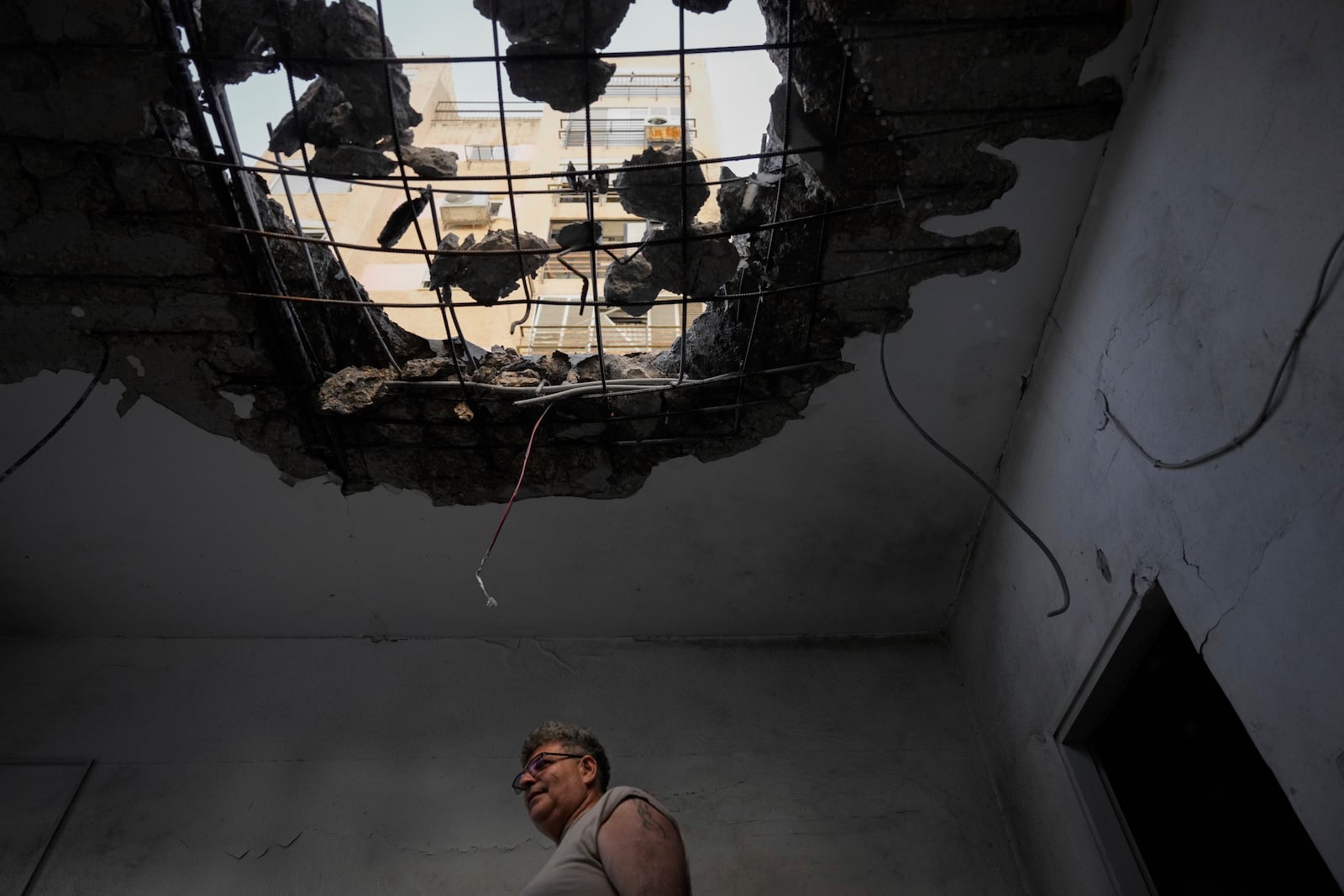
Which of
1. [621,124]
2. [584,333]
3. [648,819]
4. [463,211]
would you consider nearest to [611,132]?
[621,124]

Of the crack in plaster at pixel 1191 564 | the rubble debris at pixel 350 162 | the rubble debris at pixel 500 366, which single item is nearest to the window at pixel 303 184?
→ the rubble debris at pixel 350 162

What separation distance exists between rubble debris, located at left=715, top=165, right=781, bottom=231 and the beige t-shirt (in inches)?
44.4

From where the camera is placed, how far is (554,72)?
1505 millimetres

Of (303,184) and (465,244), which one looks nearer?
(465,244)

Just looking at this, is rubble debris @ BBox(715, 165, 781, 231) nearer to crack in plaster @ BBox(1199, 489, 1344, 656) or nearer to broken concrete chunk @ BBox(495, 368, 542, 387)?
broken concrete chunk @ BBox(495, 368, 542, 387)

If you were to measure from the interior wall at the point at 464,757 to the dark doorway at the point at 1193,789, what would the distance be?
409mm

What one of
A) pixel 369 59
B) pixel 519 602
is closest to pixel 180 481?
pixel 519 602

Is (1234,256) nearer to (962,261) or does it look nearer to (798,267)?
(962,261)

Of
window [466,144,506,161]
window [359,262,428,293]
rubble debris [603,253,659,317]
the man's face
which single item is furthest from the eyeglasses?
window [466,144,506,161]

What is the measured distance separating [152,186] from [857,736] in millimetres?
2082

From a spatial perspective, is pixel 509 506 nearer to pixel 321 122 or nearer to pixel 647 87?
pixel 321 122

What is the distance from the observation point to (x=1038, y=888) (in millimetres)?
1948

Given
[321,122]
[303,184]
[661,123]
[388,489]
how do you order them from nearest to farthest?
[321,122], [388,489], [303,184], [661,123]

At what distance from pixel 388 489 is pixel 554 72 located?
3.70 feet
